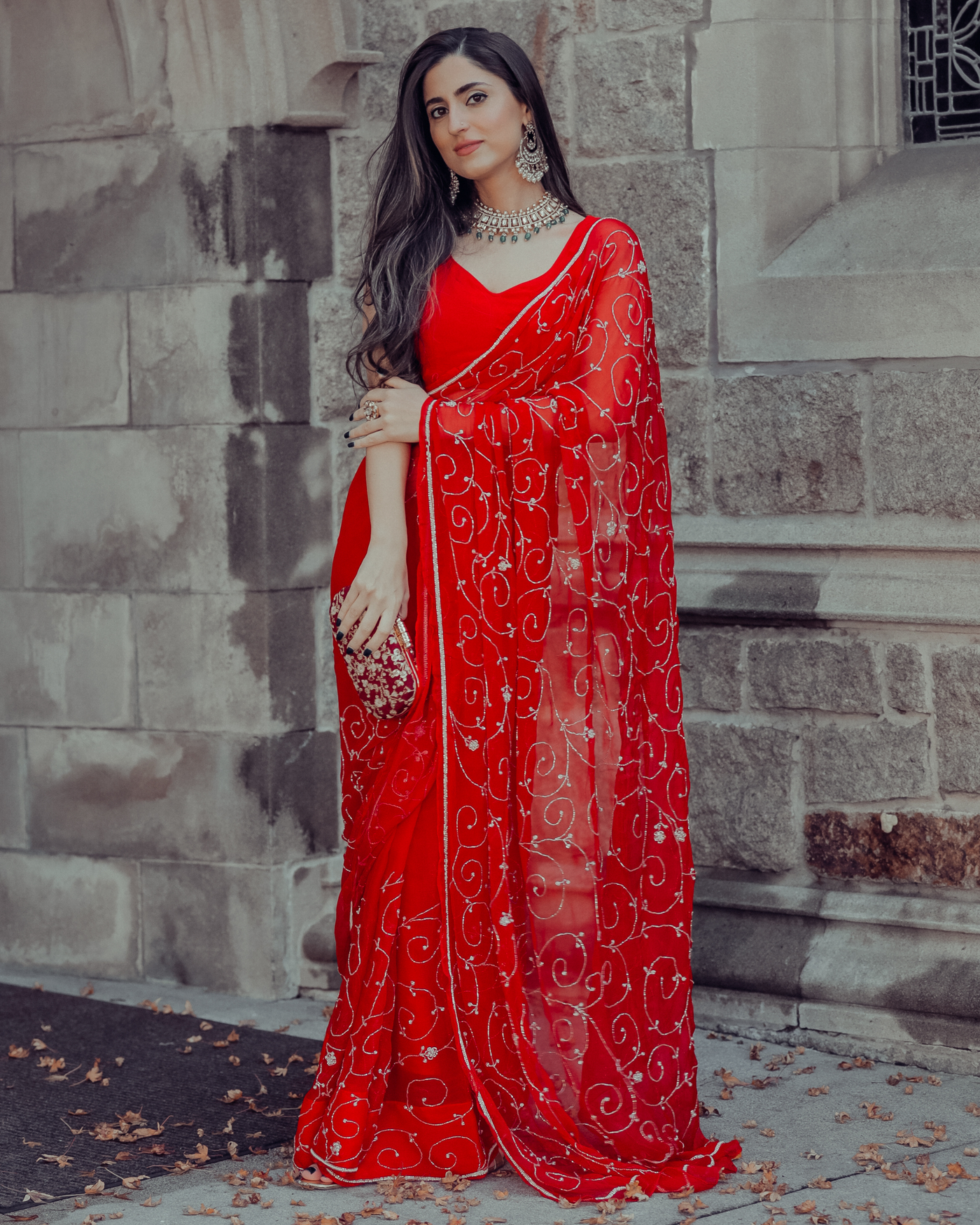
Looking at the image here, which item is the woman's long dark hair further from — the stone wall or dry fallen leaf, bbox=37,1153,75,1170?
dry fallen leaf, bbox=37,1153,75,1170

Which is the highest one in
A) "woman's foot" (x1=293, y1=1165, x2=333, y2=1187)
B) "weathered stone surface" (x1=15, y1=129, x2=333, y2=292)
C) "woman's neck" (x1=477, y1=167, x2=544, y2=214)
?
"weathered stone surface" (x1=15, y1=129, x2=333, y2=292)

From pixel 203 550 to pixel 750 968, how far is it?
1.56 meters

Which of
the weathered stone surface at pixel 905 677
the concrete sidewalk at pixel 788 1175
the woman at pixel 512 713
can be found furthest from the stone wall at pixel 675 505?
the woman at pixel 512 713

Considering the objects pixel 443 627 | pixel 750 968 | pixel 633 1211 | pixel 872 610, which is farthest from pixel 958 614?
pixel 633 1211

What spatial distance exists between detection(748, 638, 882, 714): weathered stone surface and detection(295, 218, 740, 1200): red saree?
847mm

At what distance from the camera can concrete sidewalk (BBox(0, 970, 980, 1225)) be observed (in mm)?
2906

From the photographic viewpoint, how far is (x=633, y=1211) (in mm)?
2908

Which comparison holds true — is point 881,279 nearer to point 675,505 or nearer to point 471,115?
point 675,505

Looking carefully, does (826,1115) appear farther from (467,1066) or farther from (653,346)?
(653,346)

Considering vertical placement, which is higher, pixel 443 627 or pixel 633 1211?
pixel 443 627

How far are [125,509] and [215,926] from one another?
1003 millimetres

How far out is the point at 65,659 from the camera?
15.0 ft

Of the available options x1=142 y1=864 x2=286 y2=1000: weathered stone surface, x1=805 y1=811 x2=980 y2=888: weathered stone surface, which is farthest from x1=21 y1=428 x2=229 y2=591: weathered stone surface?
x1=805 y1=811 x2=980 y2=888: weathered stone surface

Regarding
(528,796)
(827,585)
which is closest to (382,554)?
(528,796)
